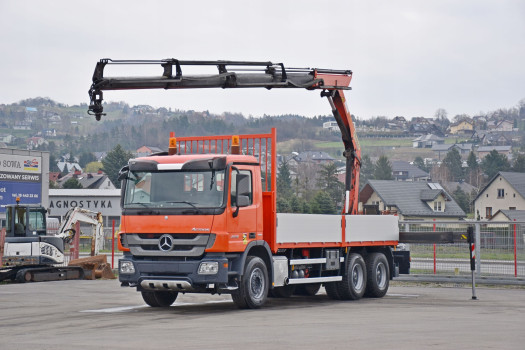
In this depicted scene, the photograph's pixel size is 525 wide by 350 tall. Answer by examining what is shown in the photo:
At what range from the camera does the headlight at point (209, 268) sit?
17.0 meters

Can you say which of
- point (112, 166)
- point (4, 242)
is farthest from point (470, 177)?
point (4, 242)

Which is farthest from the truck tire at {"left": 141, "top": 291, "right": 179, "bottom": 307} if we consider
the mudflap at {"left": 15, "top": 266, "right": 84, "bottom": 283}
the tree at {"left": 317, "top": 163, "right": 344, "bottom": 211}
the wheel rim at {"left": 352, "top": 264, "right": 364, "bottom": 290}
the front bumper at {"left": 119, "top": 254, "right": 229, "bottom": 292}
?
the tree at {"left": 317, "top": 163, "right": 344, "bottom": 211}

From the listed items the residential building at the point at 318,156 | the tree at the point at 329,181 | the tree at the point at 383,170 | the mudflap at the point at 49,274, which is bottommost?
the mudflap at the point at 49,274

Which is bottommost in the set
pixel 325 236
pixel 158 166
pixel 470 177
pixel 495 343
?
pixel 495 343

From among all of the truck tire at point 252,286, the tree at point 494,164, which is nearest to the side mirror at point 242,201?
the truck tire at point 252,286

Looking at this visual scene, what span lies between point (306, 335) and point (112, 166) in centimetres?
13001

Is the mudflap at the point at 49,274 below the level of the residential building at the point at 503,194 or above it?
below

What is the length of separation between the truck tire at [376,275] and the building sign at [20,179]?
42421 mm

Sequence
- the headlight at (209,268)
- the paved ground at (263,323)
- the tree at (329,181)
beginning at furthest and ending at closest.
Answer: the tree at (329,181) → the headlight at (209,268) → the paved ground at (263,323)

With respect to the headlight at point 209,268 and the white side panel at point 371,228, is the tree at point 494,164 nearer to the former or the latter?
the white side panel at point 371,228

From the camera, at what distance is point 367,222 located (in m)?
22.0

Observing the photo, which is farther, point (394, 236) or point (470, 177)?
point (470, 177)

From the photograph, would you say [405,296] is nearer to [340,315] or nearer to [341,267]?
[341,267]

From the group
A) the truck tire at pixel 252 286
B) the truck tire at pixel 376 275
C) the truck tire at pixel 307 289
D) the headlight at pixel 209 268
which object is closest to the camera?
the headlight at pixel 209 268
